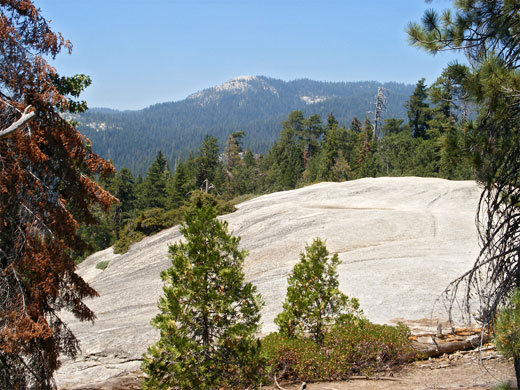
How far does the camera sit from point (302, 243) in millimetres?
22344

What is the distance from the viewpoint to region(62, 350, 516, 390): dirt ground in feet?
25.6

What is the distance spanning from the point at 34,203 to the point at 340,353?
21.9 ft

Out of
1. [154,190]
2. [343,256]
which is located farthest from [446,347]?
[154,190]

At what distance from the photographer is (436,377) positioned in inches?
335

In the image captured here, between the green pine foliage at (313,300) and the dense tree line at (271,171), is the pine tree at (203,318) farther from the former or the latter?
the dense tree line at (271,171)

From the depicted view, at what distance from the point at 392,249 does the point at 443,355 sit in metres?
10.5

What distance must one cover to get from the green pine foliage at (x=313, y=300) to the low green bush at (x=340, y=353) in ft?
0.79

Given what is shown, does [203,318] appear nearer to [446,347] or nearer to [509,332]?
[509,332]

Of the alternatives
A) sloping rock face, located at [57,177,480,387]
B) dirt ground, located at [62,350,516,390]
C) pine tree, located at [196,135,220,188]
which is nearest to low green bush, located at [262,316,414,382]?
dirt ground, located at [62,350,516,390]

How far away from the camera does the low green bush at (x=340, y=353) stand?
9000 mm

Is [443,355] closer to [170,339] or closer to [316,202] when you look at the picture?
[170,339]

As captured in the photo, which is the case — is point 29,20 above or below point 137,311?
above

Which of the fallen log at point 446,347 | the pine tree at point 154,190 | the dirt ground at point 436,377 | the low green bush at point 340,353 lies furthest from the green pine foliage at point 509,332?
the pine tree at point 154,190

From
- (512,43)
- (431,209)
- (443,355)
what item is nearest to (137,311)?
(443,355)
